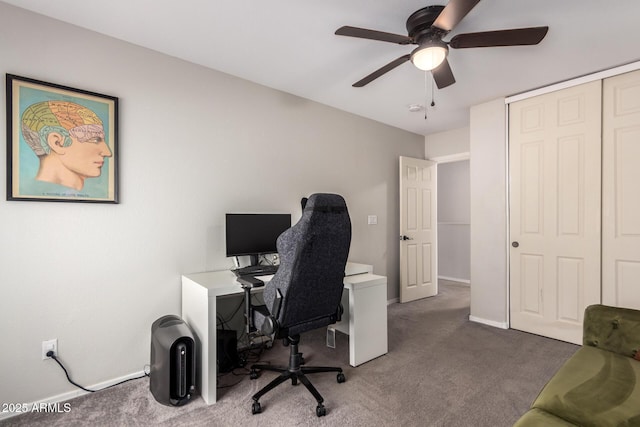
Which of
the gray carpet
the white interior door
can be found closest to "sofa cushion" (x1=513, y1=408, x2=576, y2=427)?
the gray carpet

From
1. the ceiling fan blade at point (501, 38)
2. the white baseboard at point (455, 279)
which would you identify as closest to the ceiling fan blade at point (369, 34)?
the ceiling fan blade at point (501, 38)

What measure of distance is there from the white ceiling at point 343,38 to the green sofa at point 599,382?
6.07 feet

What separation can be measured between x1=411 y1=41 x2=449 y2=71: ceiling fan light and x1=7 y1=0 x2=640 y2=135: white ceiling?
24 centimetres

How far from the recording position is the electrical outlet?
196 cm

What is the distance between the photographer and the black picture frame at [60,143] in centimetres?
188

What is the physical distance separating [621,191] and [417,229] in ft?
7.23

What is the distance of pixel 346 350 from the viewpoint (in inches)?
109

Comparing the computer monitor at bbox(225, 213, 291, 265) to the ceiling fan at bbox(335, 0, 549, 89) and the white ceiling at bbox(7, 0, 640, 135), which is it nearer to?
the white ceiling at bbox(7, 0, 640, 135)

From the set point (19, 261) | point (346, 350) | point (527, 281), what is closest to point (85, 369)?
point (19, 261)

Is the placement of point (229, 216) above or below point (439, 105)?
below

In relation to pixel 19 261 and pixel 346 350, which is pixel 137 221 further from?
pixel 346 350

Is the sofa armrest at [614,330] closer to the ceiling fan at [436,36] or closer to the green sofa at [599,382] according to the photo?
the green sofa at [599,382]

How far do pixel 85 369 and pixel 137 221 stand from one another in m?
1.03

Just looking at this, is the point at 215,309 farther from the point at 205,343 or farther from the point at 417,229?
the point at 417,229
